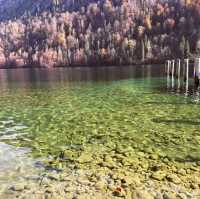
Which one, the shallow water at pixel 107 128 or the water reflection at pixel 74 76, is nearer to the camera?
the shallow water at pixel 107 128

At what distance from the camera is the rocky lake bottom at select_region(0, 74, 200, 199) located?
10414 mm

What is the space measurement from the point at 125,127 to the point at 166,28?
189006 mm

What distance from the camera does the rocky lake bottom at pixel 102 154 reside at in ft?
34.2

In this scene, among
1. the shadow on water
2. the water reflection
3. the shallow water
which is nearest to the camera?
the shallow water

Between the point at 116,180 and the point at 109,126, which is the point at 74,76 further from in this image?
the point at 116,180

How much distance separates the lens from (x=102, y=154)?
13.7 m

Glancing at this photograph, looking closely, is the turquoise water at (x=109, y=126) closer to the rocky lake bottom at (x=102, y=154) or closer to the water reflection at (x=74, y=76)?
the rocky lake bottom at (x=102, y=154)

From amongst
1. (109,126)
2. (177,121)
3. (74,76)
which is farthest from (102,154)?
(74,76)

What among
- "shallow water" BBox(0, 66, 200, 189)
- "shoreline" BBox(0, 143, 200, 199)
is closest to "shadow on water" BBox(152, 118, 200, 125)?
"shallow water" BBox(0, 66, 200, 189)

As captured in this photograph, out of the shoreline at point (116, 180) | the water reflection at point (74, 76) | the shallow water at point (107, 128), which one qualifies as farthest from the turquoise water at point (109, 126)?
the water reflection at point (74, 76)

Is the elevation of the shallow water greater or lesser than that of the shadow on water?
lesser

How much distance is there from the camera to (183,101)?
27.6 m

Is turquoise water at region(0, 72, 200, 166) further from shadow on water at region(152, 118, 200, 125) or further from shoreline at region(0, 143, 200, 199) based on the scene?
shoreline at region(0, 143, 200, 199)

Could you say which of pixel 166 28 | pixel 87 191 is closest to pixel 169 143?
pixel 87 191
